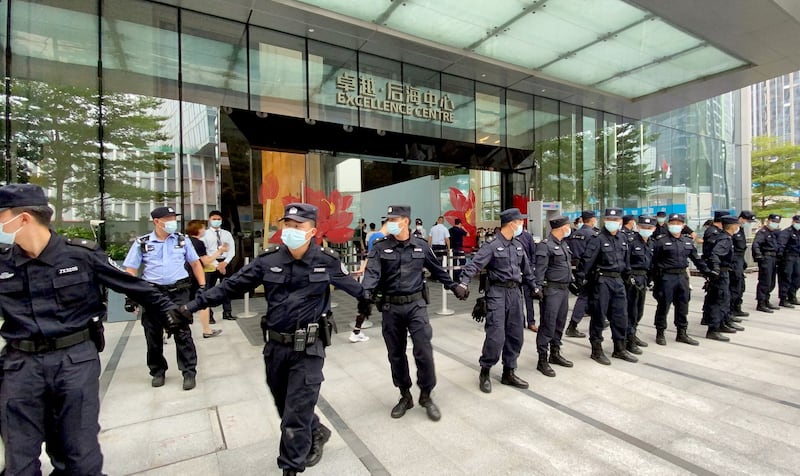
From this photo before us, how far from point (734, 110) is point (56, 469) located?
102 ft

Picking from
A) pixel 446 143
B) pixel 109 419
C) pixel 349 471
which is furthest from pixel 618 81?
pixel 109 419

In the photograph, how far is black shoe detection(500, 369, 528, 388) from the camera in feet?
14.4

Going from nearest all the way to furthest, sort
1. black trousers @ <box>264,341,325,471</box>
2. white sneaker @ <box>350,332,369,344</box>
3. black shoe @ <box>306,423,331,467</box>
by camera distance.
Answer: black trousers @ <box>264,341,325,471</box> → black shoe @ <box>306,423,331,467</box> → white sneaker @ <box>350,332,369,344</box>

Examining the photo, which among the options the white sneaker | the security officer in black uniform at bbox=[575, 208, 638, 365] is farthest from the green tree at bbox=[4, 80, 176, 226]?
the security officer in black uniform at bbox=[575, 208, 638, 365]

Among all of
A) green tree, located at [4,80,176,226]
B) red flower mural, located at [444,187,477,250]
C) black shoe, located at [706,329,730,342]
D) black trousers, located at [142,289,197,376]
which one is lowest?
black shoe, located at [706,329,730,342]

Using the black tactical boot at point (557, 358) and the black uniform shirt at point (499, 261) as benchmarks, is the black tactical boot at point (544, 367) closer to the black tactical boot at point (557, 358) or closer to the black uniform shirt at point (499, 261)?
the black tactical boot at point (557, 358)

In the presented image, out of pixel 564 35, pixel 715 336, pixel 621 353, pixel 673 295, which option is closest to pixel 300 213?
pixel 621 353

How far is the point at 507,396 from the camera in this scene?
4164 mm

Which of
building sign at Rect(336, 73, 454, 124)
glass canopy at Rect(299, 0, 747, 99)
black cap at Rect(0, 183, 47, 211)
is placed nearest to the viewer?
black cap at Rect(0, 183, 47, 211)

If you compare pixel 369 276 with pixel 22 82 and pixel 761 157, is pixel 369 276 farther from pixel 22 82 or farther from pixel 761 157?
pixel 761 157

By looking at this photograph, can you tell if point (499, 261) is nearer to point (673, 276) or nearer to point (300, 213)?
point (300, 213)

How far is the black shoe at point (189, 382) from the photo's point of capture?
444 cm

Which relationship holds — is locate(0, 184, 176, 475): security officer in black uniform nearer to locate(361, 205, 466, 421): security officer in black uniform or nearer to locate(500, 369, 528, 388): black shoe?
locate(361, 205, 466, 421): security officer in black uniform

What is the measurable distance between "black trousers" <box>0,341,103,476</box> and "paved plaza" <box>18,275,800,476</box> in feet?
2.96
